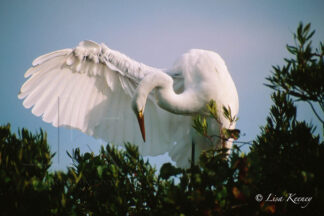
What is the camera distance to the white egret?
3182 mm

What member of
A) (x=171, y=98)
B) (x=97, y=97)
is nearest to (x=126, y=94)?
(x=97, y=97)

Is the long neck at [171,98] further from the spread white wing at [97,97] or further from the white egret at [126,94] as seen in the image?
the spread white wing at [97,97]

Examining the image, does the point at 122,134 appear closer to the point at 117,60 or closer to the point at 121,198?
the point at 117,60

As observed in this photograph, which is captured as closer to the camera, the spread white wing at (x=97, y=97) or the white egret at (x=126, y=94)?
the white egret at (x=126, y=94)

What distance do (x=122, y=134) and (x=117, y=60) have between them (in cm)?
90

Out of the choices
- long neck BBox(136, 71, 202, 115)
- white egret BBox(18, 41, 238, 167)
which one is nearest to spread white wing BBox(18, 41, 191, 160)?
white egret BBox(18, 41, 238, 167)

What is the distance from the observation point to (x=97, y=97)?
3.66 meters

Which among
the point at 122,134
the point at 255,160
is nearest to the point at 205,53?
the point at 122,134

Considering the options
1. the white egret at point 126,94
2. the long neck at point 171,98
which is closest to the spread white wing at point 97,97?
the white egret at point 126,94

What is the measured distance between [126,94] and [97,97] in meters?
0.31

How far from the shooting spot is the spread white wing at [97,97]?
3.36 metres

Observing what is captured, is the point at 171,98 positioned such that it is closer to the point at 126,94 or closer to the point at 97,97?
the point at 126,94

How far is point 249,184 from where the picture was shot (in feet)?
4.50

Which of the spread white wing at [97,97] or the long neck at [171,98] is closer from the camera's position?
the long neck at [171,98]
